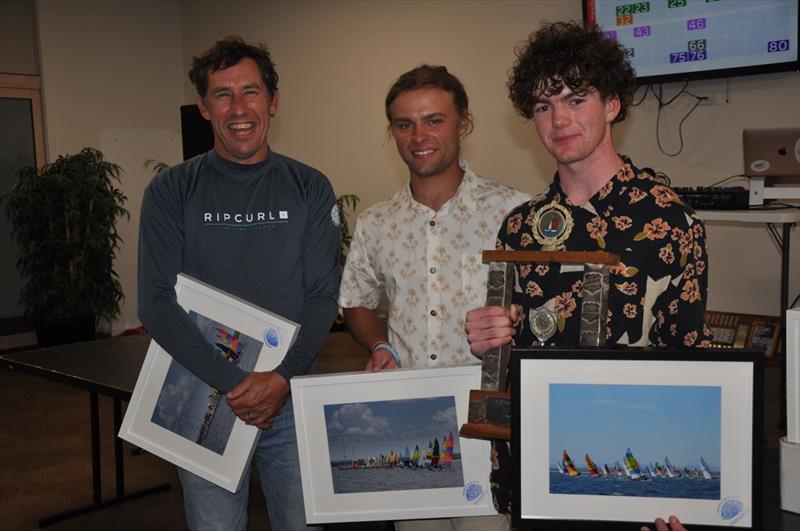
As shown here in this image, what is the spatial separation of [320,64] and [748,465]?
22.8 feet

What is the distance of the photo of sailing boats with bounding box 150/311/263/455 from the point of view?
6.61ft

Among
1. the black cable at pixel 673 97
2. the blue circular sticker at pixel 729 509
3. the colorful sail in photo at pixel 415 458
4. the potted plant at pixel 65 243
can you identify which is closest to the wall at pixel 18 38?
the potted plant at pixel 65 243

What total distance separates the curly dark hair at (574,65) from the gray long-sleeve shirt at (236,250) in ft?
2.44

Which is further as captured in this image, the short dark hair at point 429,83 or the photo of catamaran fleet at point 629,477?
the short dark hair at point 429,83

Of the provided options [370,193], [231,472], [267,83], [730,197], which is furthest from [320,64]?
[231,472]

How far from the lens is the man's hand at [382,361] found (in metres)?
2.00

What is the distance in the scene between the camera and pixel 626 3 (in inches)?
219

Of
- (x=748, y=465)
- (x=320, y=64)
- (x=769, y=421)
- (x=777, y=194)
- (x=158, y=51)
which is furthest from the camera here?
(x=158, y=51)

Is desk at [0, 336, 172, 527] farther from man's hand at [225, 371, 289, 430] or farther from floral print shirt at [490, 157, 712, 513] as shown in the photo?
floral print shirt at [490, 157, 712, 513]

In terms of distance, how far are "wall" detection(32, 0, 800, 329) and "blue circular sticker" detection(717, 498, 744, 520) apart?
4364 millimetres

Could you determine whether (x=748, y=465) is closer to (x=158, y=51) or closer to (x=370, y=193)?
(x=370, y=193)

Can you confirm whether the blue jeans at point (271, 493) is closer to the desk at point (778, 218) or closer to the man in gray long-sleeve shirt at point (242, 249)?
the man in gray long-sleeve shirt at point (242, 249)

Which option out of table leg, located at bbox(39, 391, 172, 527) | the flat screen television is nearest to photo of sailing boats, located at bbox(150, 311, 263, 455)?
table leg, located at bbox(39, 391, 172, 527)

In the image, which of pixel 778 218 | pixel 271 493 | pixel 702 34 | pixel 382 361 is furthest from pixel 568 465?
pixel 702 34
